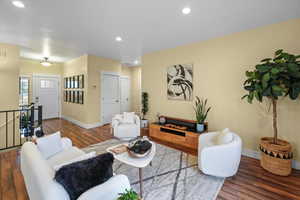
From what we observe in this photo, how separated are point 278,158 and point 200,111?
5.56ft

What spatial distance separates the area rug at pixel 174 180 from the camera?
74.9 inches

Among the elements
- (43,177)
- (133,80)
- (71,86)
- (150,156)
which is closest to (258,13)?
(150,156)

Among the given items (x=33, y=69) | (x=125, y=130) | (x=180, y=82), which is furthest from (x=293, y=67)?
(x=33, y=69)

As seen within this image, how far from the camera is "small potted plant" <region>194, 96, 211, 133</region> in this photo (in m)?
3.48

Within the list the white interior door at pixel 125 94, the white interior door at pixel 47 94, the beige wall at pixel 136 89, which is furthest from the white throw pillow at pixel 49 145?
the white interior door at pixel 47 94

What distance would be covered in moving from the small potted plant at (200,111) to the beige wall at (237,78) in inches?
6.1

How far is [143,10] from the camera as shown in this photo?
239 cm

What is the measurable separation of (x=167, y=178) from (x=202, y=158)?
2.12 ft

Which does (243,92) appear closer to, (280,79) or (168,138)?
(280,79)

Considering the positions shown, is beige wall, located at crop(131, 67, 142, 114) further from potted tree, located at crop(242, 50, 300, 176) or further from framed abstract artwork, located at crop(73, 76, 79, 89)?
potted tree, located at crop(242, 50, 300, 176)

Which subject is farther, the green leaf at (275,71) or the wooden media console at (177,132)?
the wooden media console at (177,132)

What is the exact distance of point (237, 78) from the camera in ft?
10.5

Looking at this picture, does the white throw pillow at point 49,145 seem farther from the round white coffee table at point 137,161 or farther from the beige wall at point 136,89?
the beige wall at point 136,89

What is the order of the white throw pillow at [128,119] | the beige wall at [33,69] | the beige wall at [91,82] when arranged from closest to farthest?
the white throw pillow at [128,119] < the beige wall at [91,82] < the beige wall at [33,69]
